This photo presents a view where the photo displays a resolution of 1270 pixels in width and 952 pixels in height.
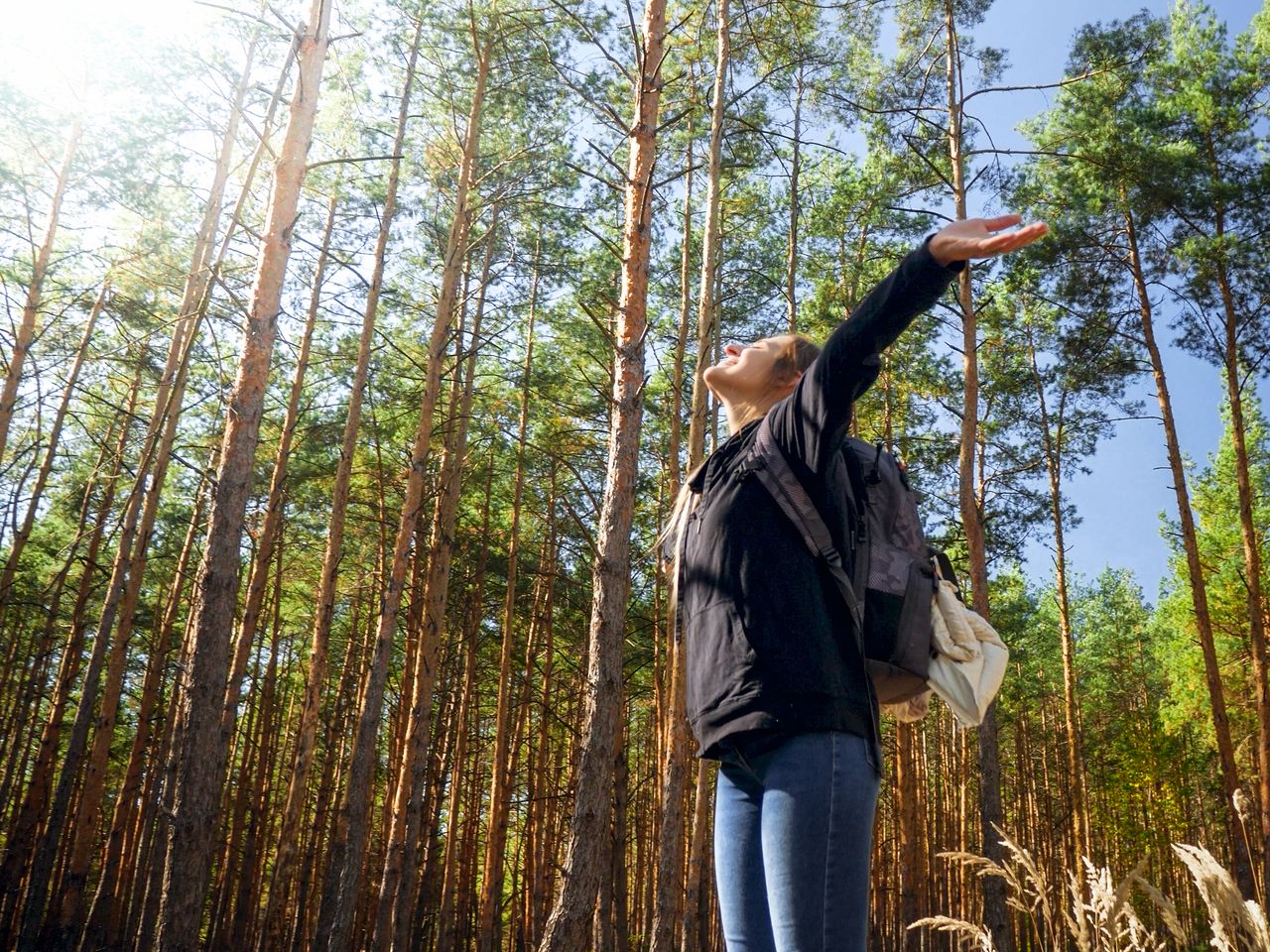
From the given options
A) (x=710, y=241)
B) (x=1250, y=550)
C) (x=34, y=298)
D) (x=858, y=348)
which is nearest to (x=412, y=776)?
(x=710, y=241)

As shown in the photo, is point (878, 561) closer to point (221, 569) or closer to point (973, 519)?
point (221, 569)

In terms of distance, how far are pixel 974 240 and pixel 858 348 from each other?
25 centimetres

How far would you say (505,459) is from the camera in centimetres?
1487

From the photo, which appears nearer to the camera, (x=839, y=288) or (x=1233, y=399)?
(x=1233, y=399)

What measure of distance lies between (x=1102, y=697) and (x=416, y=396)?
88.4 feet

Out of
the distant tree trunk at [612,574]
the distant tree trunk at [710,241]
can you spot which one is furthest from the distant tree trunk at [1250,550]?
the distant tree trunk at [612,574]

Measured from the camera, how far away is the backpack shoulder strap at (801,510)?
1606 millimetres

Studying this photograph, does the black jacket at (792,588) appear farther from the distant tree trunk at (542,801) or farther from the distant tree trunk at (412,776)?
the distant tree trunk at (542,801)

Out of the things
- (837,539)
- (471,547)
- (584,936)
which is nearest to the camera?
(837,539)

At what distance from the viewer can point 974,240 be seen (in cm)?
149

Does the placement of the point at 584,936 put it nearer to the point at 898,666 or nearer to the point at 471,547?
the point at 898,666

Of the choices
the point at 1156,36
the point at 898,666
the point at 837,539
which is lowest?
the point at 898,666

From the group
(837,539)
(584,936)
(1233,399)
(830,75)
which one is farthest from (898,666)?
(830,75)

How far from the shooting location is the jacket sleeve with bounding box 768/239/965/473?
1.50 metres
